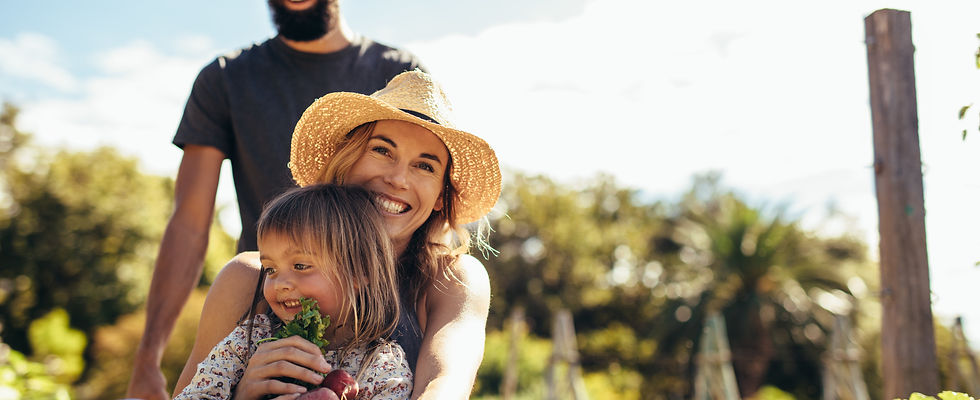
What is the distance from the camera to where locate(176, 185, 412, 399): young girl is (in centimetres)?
186

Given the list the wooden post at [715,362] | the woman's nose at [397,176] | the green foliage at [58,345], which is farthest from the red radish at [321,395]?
the green foliage at [58,345]

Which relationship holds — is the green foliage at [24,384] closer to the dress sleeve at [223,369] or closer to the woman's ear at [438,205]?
the dress sleeve at [223,369]

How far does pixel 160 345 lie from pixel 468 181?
4.32 feet

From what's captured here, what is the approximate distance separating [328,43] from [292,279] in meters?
1.43

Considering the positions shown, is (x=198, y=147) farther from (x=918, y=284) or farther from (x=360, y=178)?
(x=918, y=284)

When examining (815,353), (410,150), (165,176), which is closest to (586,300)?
(815,353)

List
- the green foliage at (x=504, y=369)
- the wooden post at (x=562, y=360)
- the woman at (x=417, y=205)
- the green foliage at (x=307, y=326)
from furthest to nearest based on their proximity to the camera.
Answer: the green foliage at (x=504, y=369) → the wooden post at (x=562, y=360) → the woman at (x=417, y=205) → the green foliage at (x=307, y=326)

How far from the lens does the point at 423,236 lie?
7.95 ft

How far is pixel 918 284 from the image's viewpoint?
Answer: 12.2 feet

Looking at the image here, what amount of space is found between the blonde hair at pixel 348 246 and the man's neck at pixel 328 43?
1142mm

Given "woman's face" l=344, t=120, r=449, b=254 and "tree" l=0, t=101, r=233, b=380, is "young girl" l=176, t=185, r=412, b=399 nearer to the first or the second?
"woman's face" l=344, t=120, r=449, b=254

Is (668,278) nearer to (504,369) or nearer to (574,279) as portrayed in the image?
(574,279)

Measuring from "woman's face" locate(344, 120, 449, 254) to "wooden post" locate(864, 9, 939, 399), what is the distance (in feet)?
8.50

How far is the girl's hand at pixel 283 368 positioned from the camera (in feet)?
5.47
